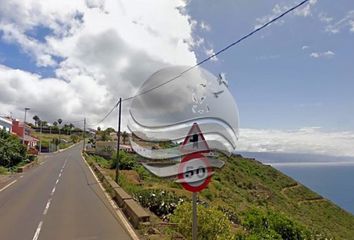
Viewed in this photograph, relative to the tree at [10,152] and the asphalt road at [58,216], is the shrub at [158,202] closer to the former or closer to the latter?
the asphalt road at [58,216]

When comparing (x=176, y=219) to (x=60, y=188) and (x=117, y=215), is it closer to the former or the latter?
(x=117, y=215)

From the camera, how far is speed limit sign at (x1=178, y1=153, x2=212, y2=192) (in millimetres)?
5145

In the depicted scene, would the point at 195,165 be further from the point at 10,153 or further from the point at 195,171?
the point at 10,153

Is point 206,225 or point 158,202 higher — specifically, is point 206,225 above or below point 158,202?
below

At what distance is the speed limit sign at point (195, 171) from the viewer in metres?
5.14

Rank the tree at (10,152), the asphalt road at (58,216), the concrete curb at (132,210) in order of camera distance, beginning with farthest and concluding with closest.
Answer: the tree at (10,152)
the concrete curb at (132,210)
the asphalt road at (58,216)

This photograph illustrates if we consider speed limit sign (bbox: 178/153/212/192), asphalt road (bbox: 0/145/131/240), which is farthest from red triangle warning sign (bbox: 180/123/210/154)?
asphalt road (bbox: 0/145/131/240)

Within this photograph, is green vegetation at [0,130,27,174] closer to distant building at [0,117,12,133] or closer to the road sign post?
distant building at [0,117,12,133]

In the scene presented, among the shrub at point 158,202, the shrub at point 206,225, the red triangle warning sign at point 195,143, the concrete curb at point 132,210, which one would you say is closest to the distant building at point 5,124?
the concrete curb at point 132,210

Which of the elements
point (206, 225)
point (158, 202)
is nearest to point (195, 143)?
point (206, 225)

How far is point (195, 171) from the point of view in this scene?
5156 mm

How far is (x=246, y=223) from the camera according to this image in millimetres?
12586

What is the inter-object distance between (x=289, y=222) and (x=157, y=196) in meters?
5.51

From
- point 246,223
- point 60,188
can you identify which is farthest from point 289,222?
point 60,188
